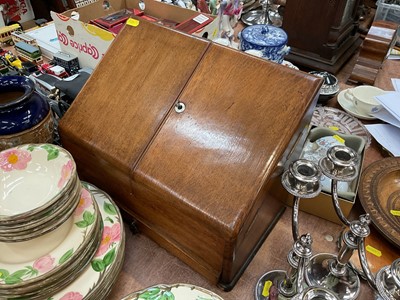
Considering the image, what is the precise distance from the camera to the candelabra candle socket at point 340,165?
21.8 inches

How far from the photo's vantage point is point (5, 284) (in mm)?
564

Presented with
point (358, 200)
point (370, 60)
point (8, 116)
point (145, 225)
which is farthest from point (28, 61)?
point (370, 60)

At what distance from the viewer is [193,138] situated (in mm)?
676

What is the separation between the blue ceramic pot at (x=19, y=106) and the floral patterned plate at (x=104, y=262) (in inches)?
9.0

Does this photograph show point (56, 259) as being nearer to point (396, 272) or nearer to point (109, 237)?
point (109, 237)

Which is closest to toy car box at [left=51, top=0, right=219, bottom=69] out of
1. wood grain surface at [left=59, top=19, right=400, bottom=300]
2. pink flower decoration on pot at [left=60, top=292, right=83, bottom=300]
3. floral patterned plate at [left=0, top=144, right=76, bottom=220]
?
wood grain surface at [left=59, top=19, right=400, bottom=300]

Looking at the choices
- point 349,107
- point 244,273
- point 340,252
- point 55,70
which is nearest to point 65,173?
point 244,273

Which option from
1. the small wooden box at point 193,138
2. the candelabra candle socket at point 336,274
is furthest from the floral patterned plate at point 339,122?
the candelabra candle socket at point 336,274

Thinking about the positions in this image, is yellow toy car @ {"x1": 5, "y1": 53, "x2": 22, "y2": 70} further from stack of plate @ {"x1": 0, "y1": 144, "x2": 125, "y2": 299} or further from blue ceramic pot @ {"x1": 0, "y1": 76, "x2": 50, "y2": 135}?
stack of plate @ {"x1": 0, "y1": 144, "x2": 125, "y2": 299}

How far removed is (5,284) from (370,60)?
54.3 inches

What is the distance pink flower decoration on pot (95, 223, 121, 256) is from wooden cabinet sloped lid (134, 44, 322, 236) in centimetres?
12

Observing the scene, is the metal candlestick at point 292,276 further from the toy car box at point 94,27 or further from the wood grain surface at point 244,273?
Result: the toy car box at point 94,27

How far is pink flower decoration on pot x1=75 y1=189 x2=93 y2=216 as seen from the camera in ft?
2.26

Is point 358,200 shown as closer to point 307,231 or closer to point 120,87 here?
point 307,231
